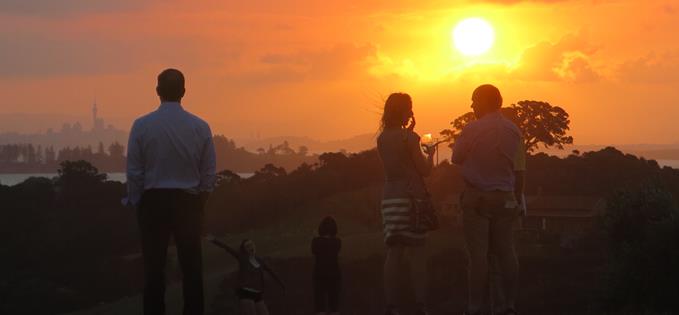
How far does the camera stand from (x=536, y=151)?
221ft

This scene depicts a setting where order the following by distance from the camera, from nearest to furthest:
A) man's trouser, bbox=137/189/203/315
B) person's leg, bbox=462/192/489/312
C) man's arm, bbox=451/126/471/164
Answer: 1. man's trouser, bbox=137/189/203/315
2. person's leg, bbox=462/192/489/312
3. man's arm, bbox=451/126/471/164

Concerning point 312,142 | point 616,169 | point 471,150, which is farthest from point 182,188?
point 312,142

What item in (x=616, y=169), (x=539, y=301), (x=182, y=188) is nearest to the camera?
(x=182, y=188)

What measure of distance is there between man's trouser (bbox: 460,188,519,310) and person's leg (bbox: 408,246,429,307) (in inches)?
21.1

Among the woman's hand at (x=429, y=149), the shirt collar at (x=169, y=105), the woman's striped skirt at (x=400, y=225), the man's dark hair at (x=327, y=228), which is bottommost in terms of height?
the man's dark hair at (x=327, y=228)

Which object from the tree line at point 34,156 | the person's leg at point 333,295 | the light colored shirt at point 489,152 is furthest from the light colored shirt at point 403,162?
the tree line at point 34,156

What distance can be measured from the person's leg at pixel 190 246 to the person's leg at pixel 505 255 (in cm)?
299

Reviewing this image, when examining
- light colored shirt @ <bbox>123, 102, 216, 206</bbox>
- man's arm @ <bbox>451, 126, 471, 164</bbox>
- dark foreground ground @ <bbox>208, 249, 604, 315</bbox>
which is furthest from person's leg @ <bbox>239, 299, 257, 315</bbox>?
dark foreground ground @ <bbox>208, 249, 604, 315</bbox>

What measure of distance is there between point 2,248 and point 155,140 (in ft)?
259

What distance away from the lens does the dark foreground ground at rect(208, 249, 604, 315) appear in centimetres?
2638

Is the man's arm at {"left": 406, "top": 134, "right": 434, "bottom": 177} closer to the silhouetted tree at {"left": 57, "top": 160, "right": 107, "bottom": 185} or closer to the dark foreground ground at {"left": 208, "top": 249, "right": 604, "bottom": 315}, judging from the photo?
the dark foreground ground at {"left": 208, "top": 249, "right": 604, "bottom": 315}

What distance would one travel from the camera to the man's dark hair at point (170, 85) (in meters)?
9.20

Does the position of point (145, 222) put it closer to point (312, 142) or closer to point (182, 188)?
point (182, 188)

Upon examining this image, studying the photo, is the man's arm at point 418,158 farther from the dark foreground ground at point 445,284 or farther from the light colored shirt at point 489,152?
the dark foreground ground at point 445,284
